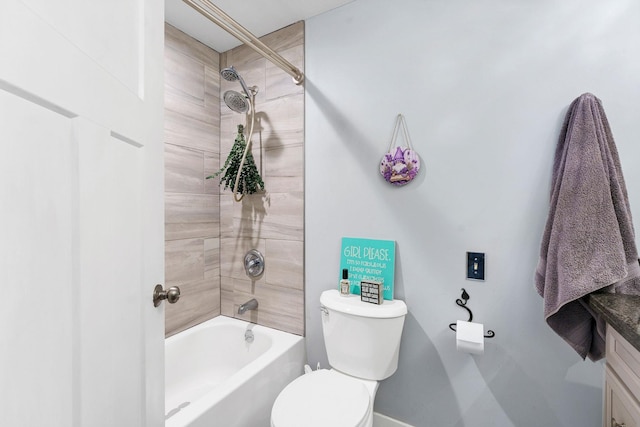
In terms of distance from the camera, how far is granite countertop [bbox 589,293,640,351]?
72 cm

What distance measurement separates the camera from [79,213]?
540 mm

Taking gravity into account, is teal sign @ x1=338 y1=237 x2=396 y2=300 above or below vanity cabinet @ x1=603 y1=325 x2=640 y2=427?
above

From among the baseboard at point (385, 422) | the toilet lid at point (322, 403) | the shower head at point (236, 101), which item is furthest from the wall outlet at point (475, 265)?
the shower head at point (236, 101)

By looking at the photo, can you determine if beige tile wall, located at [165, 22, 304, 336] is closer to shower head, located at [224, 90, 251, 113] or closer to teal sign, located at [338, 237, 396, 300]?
shower head, located at [224, 90, 251, 113]

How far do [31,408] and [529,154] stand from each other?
1629 mm

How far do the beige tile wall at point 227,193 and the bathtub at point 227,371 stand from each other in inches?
3.9

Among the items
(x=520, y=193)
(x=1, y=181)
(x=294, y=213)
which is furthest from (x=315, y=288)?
(x=1, y=181)

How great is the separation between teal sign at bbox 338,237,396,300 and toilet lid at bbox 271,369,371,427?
0.45 m

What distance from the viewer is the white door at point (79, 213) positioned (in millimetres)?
410

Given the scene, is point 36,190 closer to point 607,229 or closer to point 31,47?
point 31,47

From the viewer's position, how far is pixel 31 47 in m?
0.42

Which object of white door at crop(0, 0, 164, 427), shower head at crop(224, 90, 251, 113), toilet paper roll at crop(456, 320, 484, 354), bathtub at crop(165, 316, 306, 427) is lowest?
bathtub at crop(165, 316, 306, 427)

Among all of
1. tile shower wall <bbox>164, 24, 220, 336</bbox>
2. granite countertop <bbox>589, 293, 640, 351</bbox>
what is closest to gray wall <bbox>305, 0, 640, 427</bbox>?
granite countertop <bbox>589, 293, 640, 351</bbox>

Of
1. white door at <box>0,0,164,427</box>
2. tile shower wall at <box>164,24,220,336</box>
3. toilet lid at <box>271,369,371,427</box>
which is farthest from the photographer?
tile shower wall at <box>164,24,220,336</box>
